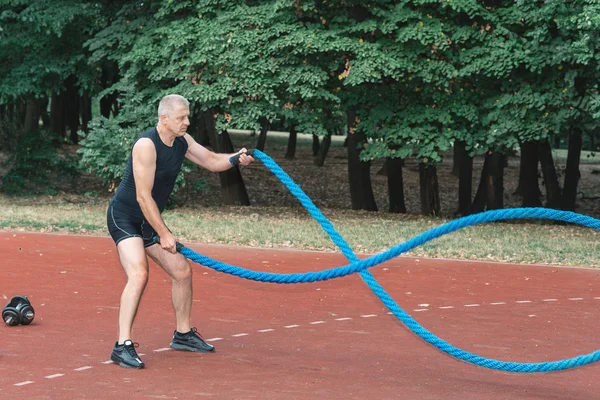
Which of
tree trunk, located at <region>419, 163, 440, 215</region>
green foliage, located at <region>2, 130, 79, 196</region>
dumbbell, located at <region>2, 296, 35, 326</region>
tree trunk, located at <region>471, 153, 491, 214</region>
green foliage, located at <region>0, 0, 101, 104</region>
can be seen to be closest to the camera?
dumbbell, located at <region>2, 296, 35, 326</region>

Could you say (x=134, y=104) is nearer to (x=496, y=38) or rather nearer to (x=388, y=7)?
(x=388, y=7)

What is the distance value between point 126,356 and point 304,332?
2.14m

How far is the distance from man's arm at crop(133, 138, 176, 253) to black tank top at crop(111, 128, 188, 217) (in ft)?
0.26

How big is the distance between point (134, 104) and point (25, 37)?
2.86 m

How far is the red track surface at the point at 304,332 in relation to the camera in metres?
6.54

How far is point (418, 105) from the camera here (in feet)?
61.9

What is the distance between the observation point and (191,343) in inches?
298

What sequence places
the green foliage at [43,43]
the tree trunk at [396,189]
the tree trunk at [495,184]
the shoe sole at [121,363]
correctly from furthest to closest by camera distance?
the tree trunk at [396,189]
the tree trunk at [495,184]
the green foliage at [43,43]
the shoe sole at [121,363]

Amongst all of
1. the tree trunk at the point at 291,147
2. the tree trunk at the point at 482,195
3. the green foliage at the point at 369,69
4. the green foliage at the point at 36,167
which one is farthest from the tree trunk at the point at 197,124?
the tree trunk at the point at 291,147

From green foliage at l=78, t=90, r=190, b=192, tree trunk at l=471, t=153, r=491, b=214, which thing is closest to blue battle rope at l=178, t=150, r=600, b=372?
green foliage at l=78, t=90, r=190, b=192

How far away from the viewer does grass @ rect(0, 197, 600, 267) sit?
1455 centimetres

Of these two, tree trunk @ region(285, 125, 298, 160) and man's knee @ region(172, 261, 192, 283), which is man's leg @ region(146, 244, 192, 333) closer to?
man's knee @ region(172, 261, 192, 283)

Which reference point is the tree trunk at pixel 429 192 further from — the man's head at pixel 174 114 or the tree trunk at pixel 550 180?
the man's head at pixel 174 114

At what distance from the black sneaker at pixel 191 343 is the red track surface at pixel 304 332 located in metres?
0.08
